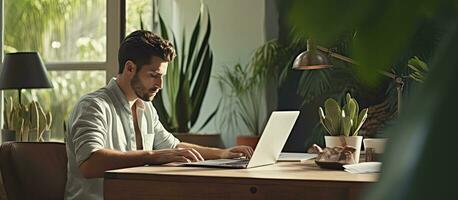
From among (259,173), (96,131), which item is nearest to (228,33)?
(96,131)

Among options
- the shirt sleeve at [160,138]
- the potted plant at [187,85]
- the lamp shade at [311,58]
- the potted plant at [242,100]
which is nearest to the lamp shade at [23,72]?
the potted plant at [187,85]

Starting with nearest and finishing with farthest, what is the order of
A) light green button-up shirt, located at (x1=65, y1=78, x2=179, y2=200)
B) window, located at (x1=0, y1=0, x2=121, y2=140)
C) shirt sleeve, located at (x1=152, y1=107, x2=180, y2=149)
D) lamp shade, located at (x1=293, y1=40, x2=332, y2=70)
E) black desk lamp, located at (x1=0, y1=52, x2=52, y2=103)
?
lamp shade, located at (x1=293, y1=40, x2=332, y2=70), light green button-up shirt, located at (x1=65, y1=78, x2=179, y2=200), shirt sleeve, located at (x1=152, y1=107, x2=180, y2=149), black desk lamp, located at (x1=0, y1=52, x2=52, y2=103), window, located at (x1=0, y1=0, x2=121, y2=140)

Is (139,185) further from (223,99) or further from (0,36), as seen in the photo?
(0,36)

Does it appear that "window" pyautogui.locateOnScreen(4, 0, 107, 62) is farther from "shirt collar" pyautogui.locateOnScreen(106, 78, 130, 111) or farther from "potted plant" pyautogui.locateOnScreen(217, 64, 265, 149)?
"shirt collar" pyautogui.locateOnScreen(106, 78, 130, 111)

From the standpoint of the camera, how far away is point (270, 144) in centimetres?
284

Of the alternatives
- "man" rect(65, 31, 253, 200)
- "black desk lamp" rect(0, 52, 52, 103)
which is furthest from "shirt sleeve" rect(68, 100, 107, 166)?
"black desk lamp" rect(0, 52, 52, 103)

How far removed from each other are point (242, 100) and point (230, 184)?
3.08 meters

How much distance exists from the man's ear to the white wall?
192 cm

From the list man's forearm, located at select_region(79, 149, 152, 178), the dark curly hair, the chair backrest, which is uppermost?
the dark curly hair

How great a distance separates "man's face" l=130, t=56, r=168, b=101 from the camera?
139 inches

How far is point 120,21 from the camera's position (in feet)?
18.9

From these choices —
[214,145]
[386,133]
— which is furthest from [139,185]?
[214,145]

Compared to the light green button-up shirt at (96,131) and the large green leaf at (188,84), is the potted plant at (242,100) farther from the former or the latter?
the light green button-up shirt at (96,131)

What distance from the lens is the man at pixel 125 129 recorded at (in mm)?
3051
